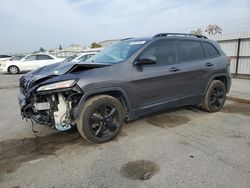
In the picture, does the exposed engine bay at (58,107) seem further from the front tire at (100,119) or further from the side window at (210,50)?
the side window at (210,50)

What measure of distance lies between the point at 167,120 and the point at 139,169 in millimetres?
2309

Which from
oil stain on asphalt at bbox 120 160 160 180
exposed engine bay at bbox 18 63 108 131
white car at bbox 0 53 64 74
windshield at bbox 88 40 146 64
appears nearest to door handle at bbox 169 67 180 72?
windshield at bbox 88 40 146 64

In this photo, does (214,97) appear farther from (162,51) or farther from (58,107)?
(58,107)

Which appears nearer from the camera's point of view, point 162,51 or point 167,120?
point 162,51

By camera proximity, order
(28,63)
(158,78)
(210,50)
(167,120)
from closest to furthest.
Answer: (158,78) < (167,120) < (210,50) < (28,63)

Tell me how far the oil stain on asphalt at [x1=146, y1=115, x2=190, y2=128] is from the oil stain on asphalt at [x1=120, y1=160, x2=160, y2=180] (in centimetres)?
170

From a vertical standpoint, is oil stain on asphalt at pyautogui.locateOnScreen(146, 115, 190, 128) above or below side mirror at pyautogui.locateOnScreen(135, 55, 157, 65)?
below

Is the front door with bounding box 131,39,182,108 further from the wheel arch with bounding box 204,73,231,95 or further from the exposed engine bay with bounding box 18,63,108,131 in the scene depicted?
the wheel arch with bounding box 204,73,231,95

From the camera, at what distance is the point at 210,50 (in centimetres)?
598

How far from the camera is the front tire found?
3.98 metres

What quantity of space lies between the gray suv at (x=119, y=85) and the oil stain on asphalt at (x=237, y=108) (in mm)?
974

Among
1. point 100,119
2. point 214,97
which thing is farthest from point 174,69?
point 100,119

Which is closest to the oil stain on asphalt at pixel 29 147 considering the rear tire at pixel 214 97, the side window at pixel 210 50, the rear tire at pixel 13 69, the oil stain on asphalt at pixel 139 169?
the oil stain on asphalt at pixel 139 169

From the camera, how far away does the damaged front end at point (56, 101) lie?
382 centimetres
